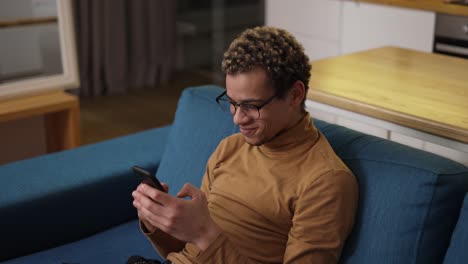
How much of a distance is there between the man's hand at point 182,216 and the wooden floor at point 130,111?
2.77m

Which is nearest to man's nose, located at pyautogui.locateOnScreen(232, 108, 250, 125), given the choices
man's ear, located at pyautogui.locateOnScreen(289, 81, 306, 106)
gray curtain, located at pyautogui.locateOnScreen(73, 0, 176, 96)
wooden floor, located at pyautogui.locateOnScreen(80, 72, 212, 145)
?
man's ear, located at pyautogui.locateOnScreen(289, 81, 306, 106)

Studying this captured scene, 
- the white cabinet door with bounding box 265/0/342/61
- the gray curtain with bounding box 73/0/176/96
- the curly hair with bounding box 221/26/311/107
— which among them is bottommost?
the gray curtain with bounding box 73/0/176/96

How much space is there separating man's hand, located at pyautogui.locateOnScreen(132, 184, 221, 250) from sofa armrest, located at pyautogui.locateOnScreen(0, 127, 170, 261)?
0.69 m

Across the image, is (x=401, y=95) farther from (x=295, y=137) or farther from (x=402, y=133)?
(x=295, y=137)

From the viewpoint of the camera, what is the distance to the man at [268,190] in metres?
1.41

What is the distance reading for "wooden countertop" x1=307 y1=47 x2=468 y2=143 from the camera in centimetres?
174

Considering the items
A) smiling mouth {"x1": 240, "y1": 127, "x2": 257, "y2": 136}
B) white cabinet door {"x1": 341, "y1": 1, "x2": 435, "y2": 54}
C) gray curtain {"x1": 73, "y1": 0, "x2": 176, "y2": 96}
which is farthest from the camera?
gray curtain {"x1": 73, "y1": 0, "x2": 176, "y2": 96}

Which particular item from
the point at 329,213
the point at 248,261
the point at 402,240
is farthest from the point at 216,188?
the point at 402,240

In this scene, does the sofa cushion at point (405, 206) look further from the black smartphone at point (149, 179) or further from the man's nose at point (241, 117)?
the black smartphone at point (149, 179)

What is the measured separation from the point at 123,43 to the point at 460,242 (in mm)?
4140

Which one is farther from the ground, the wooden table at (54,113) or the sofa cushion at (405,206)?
the sofa cushion at (405,206)

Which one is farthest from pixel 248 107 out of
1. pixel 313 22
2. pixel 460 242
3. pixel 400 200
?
pixel 313 22

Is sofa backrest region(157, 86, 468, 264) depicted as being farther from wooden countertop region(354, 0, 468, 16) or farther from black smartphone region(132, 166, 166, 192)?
wooden countertop region(354, 0, 468, 16)

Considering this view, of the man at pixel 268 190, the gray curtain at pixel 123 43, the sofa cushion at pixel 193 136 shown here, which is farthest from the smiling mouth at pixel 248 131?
the gray curtain at pixel 123 43
